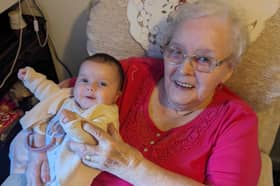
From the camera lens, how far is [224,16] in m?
1.08

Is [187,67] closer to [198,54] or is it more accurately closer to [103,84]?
[198,54]

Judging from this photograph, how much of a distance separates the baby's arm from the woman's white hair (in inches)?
16.5

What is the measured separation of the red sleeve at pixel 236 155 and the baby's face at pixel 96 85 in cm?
38

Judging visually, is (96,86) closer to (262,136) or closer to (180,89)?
(180,89)

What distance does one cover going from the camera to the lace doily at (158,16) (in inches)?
44.9

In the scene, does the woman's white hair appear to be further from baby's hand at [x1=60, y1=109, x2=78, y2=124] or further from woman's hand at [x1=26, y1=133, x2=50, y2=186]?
woman's hand at [x1=26, y1=133, x2=50, y2=186]

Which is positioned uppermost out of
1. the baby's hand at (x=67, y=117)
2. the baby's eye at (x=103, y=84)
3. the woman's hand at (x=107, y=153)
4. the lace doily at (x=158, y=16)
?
the lace doily at (x=158, y=16)

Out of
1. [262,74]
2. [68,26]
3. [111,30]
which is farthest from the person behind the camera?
[68,26]

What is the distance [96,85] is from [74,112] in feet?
0.36

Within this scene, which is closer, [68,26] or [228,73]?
[228,73]

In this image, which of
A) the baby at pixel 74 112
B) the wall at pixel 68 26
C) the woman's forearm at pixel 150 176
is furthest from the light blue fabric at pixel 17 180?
the wall at pixel 68 26

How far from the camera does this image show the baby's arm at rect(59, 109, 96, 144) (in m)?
0.98

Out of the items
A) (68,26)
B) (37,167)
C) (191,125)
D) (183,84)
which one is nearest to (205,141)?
(191,125)

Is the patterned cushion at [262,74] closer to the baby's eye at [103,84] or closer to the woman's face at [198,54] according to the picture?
the woman's face at [198,54]
